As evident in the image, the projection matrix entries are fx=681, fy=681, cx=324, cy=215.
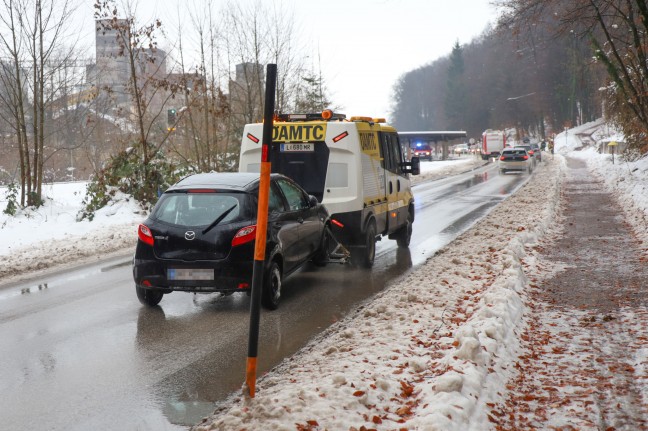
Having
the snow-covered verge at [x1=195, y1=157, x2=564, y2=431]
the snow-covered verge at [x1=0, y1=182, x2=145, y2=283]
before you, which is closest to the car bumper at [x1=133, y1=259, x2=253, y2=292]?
the snow-covered verge at [x1=195, y1=157, x2=564, y2=431]

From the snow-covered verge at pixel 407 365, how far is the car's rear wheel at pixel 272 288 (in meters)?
1.01

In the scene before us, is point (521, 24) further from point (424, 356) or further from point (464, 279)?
point (424, 356)

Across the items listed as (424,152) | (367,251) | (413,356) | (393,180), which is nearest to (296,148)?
(367,251)

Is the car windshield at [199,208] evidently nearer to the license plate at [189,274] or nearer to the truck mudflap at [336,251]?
the license plate at [189,274]

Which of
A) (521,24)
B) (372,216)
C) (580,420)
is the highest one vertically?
(521,24)

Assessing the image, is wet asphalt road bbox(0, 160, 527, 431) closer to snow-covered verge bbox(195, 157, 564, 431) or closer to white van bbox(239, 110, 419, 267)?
snow-covered verge bbox(195, 157, 564, 431)

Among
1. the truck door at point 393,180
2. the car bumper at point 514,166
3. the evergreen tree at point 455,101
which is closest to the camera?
the truck door at point 393,180

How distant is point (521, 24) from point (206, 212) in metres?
14.5

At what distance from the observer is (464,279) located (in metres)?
9.71

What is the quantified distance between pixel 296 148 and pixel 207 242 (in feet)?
11.6

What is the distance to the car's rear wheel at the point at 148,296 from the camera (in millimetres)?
8586

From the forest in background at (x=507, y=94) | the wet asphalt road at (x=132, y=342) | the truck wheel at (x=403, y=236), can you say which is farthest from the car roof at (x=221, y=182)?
the forest in background at (x=507, y=94)

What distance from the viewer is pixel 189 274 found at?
315 inches

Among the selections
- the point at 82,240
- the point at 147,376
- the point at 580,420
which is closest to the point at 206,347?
the point at 147,376
